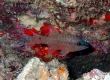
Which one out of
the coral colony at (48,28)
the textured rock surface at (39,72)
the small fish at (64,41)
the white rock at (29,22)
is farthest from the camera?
the white rock at (29,22)

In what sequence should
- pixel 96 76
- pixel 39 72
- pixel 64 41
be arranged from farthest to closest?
pixel 64 41
pixel 39 72
pixel 96 76

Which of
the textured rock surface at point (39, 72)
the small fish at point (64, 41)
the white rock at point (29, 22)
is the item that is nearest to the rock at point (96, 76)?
the textured rock surface at point (39, 72)

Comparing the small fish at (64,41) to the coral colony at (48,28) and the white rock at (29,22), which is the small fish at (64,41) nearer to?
the coral colony at (48,28)

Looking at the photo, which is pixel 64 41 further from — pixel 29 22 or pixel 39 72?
pixel 39 72

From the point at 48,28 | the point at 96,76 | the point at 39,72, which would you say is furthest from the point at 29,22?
the point at 96,76

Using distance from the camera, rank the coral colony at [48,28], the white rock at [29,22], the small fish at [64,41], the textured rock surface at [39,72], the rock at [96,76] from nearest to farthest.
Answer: the rock at [96,76]
the textured rock surface at [39,72]
the coral colony at [48,28]
the small fish at [64,41]
the white rock at [29,22]

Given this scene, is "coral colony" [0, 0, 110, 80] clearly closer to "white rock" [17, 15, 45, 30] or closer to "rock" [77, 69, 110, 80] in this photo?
"white rock" [17, 15, 45, 30]

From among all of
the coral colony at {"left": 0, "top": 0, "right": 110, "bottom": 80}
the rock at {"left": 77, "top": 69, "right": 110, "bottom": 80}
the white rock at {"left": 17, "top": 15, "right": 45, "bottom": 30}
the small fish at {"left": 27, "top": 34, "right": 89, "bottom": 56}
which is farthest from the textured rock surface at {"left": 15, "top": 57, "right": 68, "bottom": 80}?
the white rock at {"left": 17, "top": 15, "right": 45, "bottom": 30}

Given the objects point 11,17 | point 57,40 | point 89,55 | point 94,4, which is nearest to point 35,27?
point 11,17
